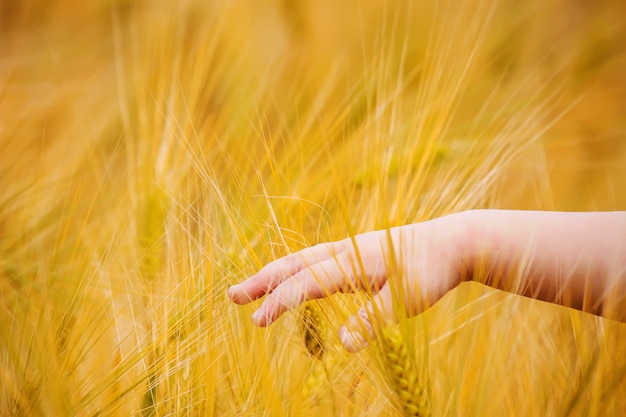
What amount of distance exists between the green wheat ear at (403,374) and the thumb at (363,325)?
0.05 feet

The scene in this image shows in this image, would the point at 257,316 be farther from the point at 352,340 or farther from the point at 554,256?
the point at 554,256

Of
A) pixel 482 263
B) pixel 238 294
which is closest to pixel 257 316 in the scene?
pixel 238 294

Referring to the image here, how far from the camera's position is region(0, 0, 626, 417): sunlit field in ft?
1.27

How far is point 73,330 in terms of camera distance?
0.42 meters

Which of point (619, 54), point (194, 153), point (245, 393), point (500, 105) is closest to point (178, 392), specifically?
point (245, 393)

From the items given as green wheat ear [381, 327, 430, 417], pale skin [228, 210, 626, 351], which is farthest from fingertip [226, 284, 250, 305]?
green wheat ear [381, 327, 430, 417]

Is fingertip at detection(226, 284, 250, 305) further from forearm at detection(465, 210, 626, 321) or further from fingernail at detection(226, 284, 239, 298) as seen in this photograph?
forearm at detection(465, 210, 626, 321)

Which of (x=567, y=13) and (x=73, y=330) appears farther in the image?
(x=567, y=13)

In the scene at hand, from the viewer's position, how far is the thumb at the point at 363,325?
1.07 feet

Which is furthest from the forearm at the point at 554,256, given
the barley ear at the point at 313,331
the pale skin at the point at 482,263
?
the barley ear at the point at 313,331

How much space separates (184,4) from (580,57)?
365mm

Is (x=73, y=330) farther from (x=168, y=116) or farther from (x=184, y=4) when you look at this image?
(x=184, y=4)

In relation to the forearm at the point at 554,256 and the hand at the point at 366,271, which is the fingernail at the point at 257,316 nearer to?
the hand at the point at 366,271

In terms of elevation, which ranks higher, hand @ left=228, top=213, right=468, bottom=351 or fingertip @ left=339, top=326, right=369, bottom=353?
hand @ left=228, top=213, right=468, bottom=351
